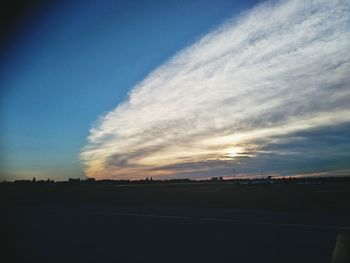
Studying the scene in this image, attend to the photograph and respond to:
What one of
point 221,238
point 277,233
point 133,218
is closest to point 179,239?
point 221,238

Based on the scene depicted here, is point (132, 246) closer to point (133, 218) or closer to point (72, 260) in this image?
point (72, 260)

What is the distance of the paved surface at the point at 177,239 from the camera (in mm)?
9892

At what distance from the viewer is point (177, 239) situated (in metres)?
12.6

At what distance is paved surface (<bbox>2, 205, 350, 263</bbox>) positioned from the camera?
9.89 m

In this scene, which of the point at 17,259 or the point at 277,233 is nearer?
the point at 17,259

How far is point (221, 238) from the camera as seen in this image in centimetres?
1266

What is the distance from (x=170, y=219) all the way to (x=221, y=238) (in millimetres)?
6021

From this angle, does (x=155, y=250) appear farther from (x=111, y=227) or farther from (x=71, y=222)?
(x=71, y=222)

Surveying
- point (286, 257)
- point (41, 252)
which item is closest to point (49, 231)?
point (41, 252)

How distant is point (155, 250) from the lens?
10.8m

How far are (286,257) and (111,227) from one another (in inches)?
327

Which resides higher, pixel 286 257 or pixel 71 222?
pixel 71 222

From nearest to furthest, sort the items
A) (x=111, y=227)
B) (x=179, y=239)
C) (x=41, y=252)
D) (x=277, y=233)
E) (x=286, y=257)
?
1. (x=286, y=257)
2. (x=41, y=252)
3. (x=179, y=239)
4. (x=277, y=233)
5. (x=111, y=227)

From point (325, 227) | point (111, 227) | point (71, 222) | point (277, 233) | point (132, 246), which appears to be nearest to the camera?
point (132, 246)
